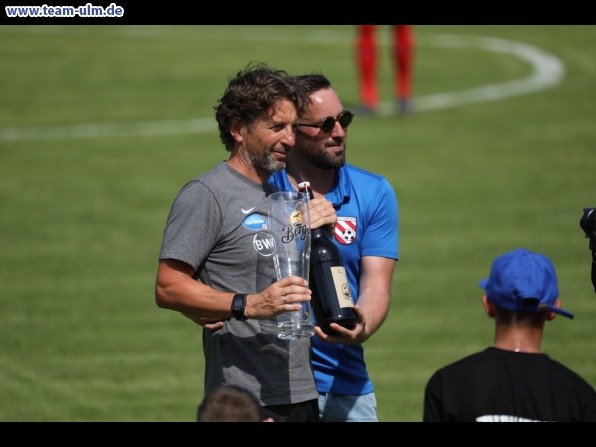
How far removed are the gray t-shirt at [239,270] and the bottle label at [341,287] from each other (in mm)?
298

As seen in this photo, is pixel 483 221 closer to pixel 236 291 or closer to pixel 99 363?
pixel 99 363

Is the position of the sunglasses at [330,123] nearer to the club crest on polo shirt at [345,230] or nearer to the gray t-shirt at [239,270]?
the club crest on polo shirt at [345,230]

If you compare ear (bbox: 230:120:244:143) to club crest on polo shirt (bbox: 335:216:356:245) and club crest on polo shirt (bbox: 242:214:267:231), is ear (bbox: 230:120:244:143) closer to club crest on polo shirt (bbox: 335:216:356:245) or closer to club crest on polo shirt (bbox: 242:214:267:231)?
club crest on polo shirt (bbox: 242:214:267:231)

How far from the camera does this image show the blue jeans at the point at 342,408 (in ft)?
20.5

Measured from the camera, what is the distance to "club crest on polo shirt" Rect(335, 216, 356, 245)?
6.17 meters

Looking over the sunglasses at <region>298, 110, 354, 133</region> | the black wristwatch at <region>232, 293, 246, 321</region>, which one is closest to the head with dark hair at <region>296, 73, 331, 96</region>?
the sunglasses at <region>298, 110, 354, 133</region>

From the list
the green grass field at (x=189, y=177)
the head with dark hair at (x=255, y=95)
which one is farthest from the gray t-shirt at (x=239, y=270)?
the green grass field at (x=189, y=177)

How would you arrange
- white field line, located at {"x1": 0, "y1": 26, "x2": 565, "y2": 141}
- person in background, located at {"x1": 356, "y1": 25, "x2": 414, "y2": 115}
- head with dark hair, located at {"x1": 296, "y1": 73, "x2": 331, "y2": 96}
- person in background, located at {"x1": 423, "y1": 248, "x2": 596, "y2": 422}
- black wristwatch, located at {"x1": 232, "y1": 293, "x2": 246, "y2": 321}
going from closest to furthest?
person in background, located at {"x1": 423, "y1": 248, "x2": 596, "y2": 422} → black wristwatch, located at {"x1": 232, "y1": 293, "x2": 246, "y2": 321} → head with dark hair, located at {"x1": 296, "y1": 73, "x2": 331, "y2": 96} → person in background, located at {"x1": 356, "y1": 25, "x2": 414, "y2": 115} → white field line, located at {"x1": 0, "y1": 26, "x2": 565, "y2": 141}

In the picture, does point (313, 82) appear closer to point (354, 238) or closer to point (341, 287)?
point (354, 238)

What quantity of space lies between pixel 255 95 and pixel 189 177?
12926 millimetres

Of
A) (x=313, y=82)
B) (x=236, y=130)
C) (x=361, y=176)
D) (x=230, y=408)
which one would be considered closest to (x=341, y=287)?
(x=236, y=130)

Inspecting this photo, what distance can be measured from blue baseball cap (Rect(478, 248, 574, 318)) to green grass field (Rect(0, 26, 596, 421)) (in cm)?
463

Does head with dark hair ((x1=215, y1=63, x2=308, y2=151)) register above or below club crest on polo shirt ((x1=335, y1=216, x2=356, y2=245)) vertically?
above
